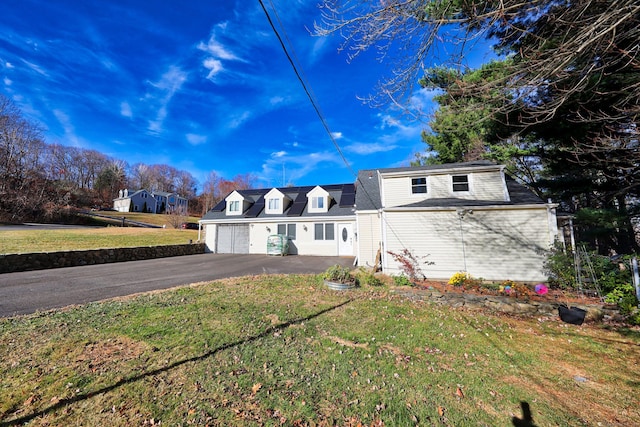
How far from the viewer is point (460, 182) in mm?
11602

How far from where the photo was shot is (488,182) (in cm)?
1116

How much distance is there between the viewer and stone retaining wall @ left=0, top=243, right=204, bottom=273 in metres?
9.54

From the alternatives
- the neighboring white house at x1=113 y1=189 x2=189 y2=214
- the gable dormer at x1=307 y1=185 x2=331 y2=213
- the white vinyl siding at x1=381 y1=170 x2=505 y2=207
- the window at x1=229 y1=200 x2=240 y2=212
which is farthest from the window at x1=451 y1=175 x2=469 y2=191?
the neighboring white house at x1=113 y1=189 x2=189 y2=214

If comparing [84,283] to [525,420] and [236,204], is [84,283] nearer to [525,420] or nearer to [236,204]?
[525,420]

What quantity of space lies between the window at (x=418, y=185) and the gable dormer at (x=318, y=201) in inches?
286

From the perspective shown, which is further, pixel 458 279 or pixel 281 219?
pixel 281 219

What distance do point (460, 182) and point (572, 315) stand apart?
7183 mm

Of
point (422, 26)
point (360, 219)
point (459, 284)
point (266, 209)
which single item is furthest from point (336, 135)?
point (266, 209)

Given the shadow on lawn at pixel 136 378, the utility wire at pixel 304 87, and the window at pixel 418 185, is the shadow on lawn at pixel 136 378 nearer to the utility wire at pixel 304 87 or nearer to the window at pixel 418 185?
the utility wire at pixel 304 87

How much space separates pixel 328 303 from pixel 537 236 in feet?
27.5

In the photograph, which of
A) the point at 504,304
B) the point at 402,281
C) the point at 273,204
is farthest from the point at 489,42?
the point at 273,204

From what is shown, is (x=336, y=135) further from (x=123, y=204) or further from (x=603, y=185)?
(x=123, y=204)

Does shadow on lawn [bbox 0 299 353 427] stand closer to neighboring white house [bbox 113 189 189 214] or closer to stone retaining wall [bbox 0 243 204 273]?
stone retaining wall [bbox 0 243 204 273]

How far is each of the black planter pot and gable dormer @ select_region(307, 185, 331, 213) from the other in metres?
13.6
